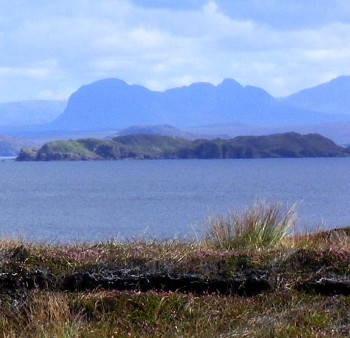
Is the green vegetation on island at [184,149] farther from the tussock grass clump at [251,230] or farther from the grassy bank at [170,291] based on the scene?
the grassy bank at [170,291]

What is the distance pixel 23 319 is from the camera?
7352 mm

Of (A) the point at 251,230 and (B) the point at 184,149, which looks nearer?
(A) the point at 251,230

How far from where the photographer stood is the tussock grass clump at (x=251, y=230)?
10883 mm

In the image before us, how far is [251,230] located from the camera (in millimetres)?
11227

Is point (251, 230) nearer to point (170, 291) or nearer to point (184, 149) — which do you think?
point (170, 291)

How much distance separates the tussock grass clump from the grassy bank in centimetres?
86

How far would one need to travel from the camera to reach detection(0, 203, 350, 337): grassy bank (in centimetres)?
705

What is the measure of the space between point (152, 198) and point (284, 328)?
62510mm

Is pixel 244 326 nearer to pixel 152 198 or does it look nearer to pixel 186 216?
pixel 186 216

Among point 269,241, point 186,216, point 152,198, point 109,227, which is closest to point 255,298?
point 269,241

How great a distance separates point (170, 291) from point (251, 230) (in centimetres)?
327

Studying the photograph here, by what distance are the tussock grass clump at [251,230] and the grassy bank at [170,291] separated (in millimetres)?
858

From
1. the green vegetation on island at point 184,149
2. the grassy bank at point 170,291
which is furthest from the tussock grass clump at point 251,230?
the green vegetation on island at point 184,149

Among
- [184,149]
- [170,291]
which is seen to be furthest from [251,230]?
[184,149]
